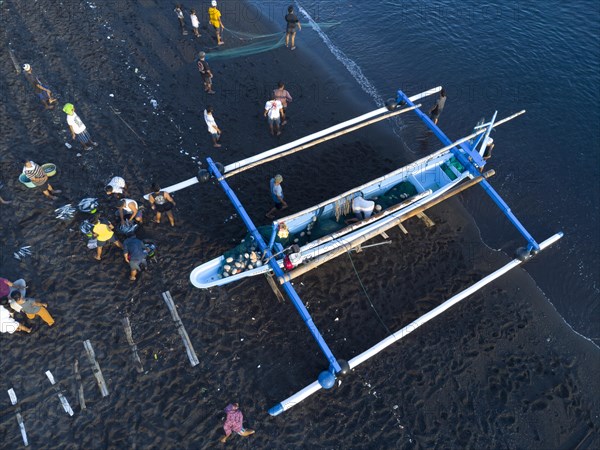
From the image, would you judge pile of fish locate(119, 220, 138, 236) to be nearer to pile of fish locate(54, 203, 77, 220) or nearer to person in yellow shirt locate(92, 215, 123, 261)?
person in yellow shirt locate(92, 215, 123, 261)

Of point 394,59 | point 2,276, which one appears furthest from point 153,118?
point 394,59

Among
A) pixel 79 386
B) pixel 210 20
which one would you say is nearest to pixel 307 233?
pixel 79 386

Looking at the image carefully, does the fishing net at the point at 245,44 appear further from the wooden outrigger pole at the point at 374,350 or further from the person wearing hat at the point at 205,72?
the wooden outrigger pole at the point at 374,350

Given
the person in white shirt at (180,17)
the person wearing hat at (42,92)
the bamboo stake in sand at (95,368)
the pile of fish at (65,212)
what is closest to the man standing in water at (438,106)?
the person in white shirt at (180,17)

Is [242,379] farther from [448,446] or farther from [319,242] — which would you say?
[448,446]

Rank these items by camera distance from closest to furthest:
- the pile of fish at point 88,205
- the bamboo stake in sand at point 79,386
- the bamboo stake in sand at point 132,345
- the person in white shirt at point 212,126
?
the bamboo stake in sand at point 79,386, the bamboo stake in sand at point 132,345, the pile of fish at point 88,205, the person in white shirt at point 212,126

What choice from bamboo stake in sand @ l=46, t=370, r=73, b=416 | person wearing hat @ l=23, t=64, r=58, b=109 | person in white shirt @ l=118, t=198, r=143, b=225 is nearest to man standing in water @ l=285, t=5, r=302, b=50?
person wearing hat @ l=23, t=64, r=58, b=109
